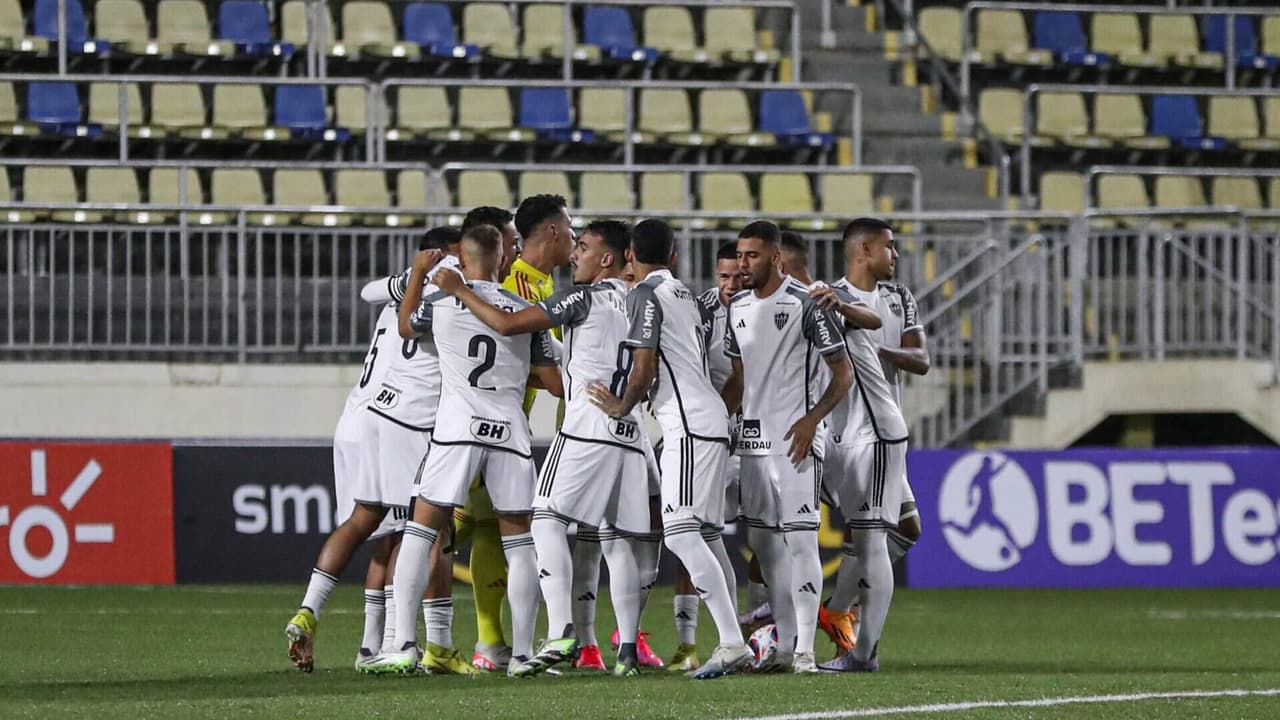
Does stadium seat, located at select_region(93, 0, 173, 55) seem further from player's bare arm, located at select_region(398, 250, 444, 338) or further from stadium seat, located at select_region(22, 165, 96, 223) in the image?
player's bare arm, located at select_region(398, 250, 444, 338)

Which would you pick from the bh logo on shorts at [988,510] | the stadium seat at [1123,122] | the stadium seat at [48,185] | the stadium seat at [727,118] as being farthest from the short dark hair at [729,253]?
the stadium seat at [1123,122]

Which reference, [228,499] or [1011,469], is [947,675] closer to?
[1011,469]

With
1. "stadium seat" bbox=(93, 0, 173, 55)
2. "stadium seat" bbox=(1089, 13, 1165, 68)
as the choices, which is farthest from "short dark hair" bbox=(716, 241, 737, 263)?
"stadium seat" bbox=(1089, 13, 1165, 68)

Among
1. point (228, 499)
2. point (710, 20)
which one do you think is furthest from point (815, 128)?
point (228, 499)

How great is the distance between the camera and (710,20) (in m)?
20.8

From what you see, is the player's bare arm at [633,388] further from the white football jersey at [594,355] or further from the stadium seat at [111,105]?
the stadium seat at [111,105]

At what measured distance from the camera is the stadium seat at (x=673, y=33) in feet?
67.8

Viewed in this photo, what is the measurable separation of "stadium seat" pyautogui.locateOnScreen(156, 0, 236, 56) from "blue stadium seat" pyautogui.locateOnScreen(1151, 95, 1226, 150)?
32.2ft

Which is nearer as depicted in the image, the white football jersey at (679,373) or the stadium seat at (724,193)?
the white football jersey at (679,373)

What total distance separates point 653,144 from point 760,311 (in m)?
11.4

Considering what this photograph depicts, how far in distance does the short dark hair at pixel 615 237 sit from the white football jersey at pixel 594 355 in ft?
0.49

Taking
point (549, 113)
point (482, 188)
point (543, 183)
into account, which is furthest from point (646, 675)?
point (549, 113)

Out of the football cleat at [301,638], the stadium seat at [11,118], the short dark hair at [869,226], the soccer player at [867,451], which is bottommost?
the football cleat at [301,638]

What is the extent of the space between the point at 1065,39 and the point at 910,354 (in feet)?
45.4
